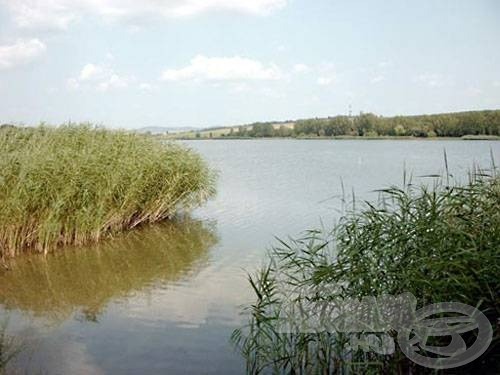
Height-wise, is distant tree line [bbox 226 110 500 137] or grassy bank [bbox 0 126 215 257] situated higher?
distant tree line [bbox 226 110 500 137]

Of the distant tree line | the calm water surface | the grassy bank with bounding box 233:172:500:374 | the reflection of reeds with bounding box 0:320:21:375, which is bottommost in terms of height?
the calm water surface

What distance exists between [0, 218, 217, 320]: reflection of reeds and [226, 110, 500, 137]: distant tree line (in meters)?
26.6

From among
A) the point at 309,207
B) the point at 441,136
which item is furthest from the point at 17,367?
the point at 441,136

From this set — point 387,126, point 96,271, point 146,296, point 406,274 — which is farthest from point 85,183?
point 387,126

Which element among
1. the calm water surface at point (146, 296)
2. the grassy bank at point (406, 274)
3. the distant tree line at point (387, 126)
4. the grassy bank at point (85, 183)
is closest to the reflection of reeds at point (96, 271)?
the calm water surface at point (146, 296)

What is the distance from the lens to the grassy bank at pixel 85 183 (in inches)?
391

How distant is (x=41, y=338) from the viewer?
6.34 m

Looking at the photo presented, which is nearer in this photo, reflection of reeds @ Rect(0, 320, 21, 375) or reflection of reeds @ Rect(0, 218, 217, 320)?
reflection of reeds @ Rect(0, 320, 21, 375)

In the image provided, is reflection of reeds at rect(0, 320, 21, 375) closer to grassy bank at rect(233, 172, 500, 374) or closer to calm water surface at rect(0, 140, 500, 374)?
calm water surface at rect(0, 140, 500, 374)

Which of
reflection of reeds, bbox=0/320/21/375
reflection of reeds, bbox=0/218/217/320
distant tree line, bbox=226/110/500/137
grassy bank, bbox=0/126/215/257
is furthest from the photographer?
distant tree line, bbox=226/110/500/137

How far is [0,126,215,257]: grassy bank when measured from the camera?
9930mm

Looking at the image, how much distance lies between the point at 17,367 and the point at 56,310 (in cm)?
206

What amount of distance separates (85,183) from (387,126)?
182 ft

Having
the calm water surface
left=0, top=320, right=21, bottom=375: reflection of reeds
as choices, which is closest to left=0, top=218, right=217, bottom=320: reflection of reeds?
the calm water surface
